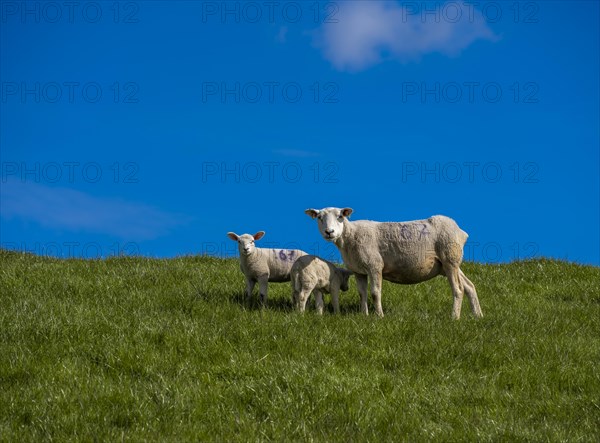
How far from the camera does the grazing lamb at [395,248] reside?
13.1 m

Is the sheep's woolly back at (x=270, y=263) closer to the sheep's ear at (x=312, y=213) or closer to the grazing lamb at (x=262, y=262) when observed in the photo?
the grazing lamb at (x=262, y=262)

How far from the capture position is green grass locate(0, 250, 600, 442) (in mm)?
8055

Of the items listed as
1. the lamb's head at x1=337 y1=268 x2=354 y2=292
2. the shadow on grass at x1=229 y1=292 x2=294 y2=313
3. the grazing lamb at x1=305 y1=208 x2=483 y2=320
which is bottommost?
the shadow on grass at x1=229 y1=292 x2=294 y2=313

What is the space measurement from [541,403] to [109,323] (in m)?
6.81

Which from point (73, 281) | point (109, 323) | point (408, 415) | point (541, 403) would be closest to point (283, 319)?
point (109, 323)

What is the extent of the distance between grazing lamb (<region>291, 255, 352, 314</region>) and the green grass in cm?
45

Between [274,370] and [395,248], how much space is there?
475 centimetres

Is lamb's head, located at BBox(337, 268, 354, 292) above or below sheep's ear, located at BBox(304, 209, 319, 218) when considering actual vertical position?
below

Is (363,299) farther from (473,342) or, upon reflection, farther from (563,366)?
(563,366)

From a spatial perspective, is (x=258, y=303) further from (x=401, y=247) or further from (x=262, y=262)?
(x=401, y=247)

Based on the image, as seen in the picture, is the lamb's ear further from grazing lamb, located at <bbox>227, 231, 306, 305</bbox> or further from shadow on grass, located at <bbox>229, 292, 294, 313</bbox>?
shadow on grass, located at <bbox>229, 292, 294, 313</bbox>

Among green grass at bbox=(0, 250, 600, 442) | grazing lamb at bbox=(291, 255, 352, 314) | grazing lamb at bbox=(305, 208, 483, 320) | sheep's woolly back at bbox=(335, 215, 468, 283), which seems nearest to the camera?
green grass at bbox=(0, 250, 600, 442)

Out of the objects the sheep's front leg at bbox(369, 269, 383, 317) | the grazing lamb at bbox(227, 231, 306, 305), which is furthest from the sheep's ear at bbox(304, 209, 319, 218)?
the sheep's front leg at bbox(369, 269, 383, 317)

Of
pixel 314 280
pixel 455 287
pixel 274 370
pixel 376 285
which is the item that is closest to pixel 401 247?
pixel 376 285
